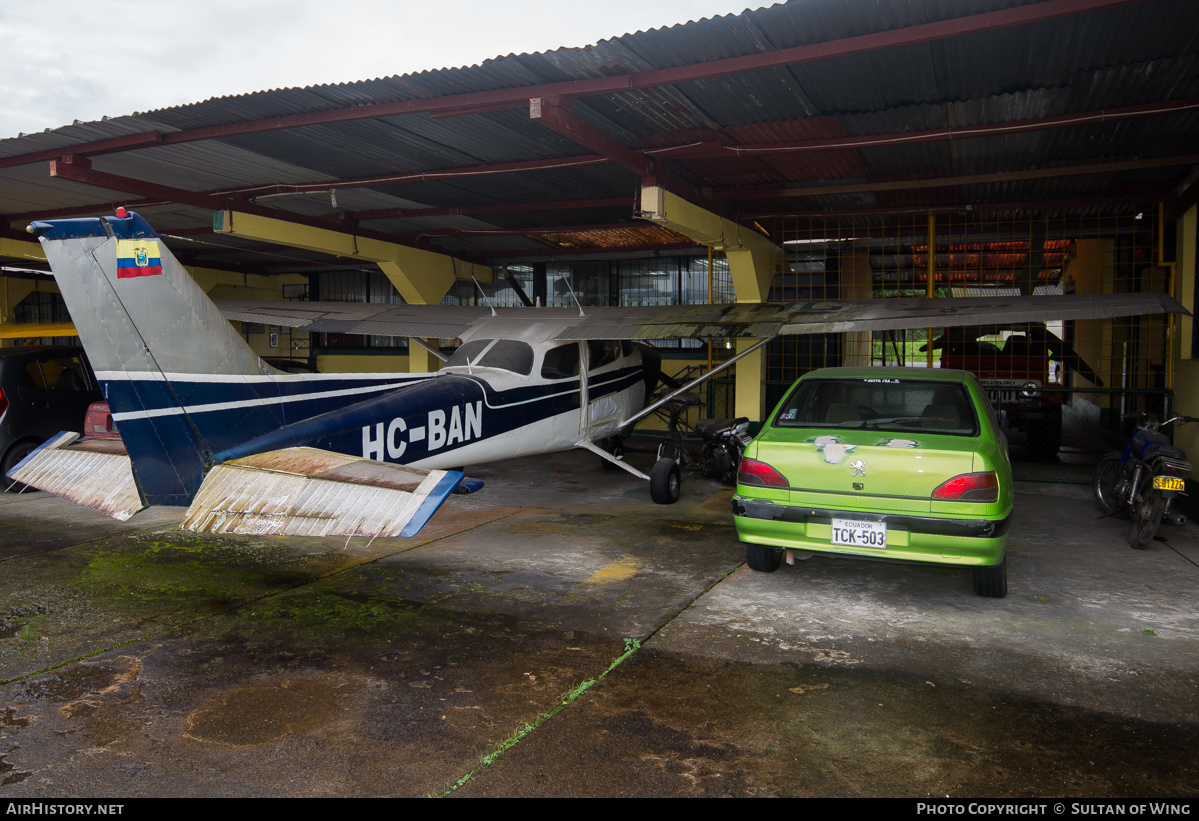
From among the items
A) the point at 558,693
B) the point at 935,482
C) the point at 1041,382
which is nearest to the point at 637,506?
the point at 935,482

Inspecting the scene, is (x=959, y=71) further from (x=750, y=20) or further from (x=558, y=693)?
(x=558, y=693)

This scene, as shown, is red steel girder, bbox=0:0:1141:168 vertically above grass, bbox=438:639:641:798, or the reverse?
red steel girder, bbox=0:0:1141:168

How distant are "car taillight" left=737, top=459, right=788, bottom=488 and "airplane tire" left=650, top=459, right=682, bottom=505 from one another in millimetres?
3612

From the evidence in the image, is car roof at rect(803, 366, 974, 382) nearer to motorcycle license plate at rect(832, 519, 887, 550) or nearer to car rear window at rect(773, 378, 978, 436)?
car rear window at rect(773, 378, 978, 436)

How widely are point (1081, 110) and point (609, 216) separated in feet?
25.0

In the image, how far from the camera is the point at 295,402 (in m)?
6.01

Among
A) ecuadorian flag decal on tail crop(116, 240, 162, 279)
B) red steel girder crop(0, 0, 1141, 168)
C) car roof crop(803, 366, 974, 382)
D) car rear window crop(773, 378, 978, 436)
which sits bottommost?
car rear window crop(773, 378, 978, 436)

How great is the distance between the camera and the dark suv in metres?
9.26

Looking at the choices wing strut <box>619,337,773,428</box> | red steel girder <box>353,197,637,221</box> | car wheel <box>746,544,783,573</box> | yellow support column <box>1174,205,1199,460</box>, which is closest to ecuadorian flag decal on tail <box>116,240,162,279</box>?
car wheel <box>746,544,783,573</box>

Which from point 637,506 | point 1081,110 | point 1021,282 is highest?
point 1081,110

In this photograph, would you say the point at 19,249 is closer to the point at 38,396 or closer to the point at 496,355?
the point at 38,396

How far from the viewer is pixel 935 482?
4762 mm

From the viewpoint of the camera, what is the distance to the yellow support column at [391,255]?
1178 cm

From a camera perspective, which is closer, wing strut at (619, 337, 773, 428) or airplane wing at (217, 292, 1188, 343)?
airplane wing at (217, 292, 1188, 343)
